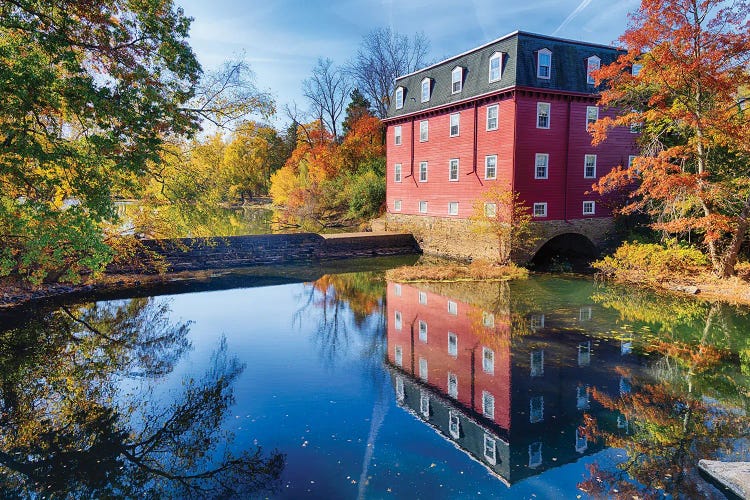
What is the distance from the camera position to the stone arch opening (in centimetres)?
2420

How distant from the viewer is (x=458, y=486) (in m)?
7.11

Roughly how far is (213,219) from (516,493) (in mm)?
15353

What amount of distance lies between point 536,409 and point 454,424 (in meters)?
1.67

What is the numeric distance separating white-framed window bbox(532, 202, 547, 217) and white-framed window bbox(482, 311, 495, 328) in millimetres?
9619

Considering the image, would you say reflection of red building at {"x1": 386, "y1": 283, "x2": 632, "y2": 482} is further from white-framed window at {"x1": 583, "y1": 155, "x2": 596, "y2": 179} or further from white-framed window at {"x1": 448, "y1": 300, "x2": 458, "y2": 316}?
white-framed window at {"x1": 583, "y1": 155, "x2": 596, "y2": 179}

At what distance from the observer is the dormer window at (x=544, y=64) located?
23312 mm

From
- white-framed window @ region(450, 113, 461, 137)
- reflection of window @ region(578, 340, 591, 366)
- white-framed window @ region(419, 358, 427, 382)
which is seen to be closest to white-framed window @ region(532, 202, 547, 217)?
white-framed window @ region(450, 113, 461, 137)

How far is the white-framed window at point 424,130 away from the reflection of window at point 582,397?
21658 millimetres

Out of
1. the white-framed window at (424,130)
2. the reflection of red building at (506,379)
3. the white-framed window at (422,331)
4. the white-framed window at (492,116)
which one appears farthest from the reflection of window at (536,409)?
the white-framed window at (424,130)

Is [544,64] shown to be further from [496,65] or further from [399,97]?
[399,97]

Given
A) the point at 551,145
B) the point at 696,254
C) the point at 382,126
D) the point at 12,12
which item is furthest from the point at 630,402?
the point at 382,126

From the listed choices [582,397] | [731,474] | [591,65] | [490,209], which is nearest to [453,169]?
[490,209]

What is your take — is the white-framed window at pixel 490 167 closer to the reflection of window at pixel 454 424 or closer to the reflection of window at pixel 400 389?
the reflection of window at pixel 400 389

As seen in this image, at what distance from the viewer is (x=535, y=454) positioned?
7.93 metres
